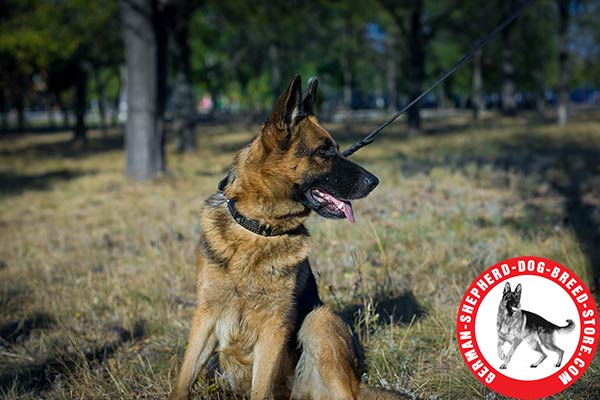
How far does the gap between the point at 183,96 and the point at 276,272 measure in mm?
18697

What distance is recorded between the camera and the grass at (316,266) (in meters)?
3.93

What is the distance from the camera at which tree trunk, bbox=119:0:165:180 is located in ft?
41.8

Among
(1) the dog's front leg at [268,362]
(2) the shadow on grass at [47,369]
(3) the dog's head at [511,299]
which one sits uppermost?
(3) the dog's head at [511,299]

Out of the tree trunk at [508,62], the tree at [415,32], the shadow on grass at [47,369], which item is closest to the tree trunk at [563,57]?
the tree trunk at [508,62]

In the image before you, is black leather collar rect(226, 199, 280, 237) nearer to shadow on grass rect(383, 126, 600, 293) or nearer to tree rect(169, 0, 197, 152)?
shadow on grass rect(383, 126, 600, 293)

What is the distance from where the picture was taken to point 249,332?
3.21 metres

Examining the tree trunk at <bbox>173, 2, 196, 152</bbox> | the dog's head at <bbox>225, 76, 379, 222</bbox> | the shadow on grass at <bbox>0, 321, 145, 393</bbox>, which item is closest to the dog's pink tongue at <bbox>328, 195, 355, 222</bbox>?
the dog's head at <bbox>225, 76, 379, 222</bbox>

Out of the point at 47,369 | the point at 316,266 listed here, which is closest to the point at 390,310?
the point at 316,266

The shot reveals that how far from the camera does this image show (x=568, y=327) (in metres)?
3.06

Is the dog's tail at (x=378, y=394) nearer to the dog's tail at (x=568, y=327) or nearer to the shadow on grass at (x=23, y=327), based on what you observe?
the dog's tail at (x=568, y=327)

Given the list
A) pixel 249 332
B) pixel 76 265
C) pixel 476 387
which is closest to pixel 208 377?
pixel 249 332

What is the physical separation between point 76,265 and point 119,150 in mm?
17855

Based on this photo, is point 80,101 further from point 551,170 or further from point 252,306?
point 252,306

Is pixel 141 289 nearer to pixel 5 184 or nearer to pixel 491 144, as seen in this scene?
pixel 5 184
